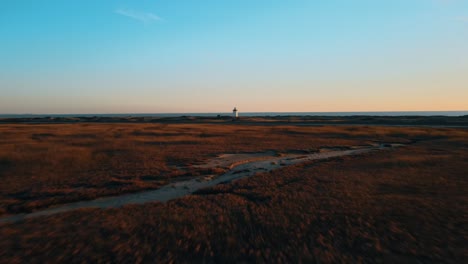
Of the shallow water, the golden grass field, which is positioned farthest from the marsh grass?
the shallow water

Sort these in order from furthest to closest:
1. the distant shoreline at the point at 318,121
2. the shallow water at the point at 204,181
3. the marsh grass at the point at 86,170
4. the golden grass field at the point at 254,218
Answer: the distant shoreline at the point at 318,121 < the marsh grass at the point at 86,170 < the shallow water at the point at 204,181 < the golden grass field at the point at 254,218

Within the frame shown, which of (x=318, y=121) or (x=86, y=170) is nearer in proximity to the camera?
Answer: (x=86, y=170)

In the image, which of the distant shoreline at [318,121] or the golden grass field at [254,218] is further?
the distant shoreline at [318,121]

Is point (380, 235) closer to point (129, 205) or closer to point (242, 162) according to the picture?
point (129, 205)

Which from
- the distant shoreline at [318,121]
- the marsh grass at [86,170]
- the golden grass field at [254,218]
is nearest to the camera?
the golden grass field at [254,218]

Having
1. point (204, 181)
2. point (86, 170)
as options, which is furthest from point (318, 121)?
point (86, 170)

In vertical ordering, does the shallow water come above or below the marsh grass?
below

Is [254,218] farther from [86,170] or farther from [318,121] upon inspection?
[318,121]

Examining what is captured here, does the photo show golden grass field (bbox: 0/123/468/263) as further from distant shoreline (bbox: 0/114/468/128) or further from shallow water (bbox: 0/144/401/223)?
distant shoreline (bbox: 0/114/468/128)

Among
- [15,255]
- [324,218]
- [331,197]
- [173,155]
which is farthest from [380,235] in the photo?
[173,155]

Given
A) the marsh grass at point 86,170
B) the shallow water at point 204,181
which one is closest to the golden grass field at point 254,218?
the marsh grass at point 86,170

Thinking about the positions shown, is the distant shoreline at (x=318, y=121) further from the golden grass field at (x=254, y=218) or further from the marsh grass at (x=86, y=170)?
the golden grass field at (x=254, y=218)
